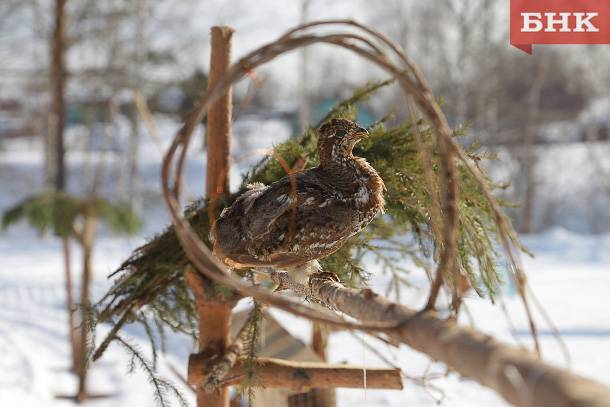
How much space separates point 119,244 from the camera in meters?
10.1

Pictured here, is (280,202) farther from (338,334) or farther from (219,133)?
(338,334)

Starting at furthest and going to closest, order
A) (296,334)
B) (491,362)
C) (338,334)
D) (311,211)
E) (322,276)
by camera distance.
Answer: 1. (338,334)
2. (296,334)
3. (322,276)
4. (311,211)
5. (491,362)

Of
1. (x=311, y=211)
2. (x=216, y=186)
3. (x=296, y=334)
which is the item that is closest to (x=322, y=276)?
(x=311, y=211)

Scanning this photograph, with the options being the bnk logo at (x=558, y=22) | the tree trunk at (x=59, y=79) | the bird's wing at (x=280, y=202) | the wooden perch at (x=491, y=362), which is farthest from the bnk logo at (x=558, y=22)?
the tree trunk at (x=59, y=79)

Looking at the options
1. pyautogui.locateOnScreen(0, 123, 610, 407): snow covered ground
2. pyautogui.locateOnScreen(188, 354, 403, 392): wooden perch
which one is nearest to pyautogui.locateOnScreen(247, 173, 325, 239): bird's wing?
pyautogui.locateOnScreen(0, 123, 610, 407): snow covered ground

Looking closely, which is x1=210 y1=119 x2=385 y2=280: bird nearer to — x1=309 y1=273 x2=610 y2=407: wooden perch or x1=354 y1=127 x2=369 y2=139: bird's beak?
x1=354 y1=127 x2=369 y2=139: bird's beak

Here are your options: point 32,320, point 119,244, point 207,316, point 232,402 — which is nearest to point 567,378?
point 207,316

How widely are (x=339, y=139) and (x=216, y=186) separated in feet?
2.20

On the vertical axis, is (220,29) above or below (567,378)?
above

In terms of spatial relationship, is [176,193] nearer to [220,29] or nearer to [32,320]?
[220,29]

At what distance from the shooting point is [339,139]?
4.65ft

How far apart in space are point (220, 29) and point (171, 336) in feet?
13.6

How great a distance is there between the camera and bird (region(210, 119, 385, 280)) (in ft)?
4.46

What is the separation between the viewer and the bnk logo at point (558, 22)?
206 cm
